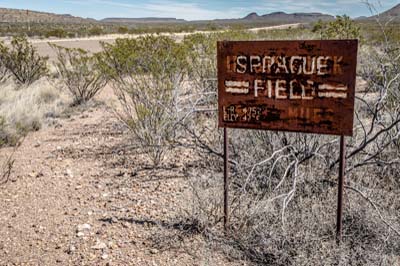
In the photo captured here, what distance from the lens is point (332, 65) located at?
336cm

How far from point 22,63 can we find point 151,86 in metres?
6.84

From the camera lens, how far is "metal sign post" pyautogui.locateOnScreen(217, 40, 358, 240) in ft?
11.0

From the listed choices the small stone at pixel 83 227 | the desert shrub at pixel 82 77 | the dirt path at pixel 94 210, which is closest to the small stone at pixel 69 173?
the dirt path at pixel 94 210

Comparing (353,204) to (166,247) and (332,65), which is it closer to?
(332,65)

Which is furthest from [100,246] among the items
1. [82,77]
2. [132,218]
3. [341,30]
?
[341,30]

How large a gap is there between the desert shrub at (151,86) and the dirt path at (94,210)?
1.25 ft

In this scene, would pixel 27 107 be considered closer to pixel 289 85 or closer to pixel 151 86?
pixel 151 86

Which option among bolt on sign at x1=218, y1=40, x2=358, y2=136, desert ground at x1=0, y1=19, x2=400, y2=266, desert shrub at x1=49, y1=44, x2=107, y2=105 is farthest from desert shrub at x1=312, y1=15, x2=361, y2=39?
bolt on sign at x1=218, y1=40, x2=358, y2=136

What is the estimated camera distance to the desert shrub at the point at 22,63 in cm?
1204

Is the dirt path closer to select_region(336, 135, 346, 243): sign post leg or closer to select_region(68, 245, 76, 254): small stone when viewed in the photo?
select_region(68, 245, 76, 254): small stone

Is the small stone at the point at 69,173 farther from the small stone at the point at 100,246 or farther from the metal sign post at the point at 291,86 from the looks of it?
the metal sign post at the point at 291,86

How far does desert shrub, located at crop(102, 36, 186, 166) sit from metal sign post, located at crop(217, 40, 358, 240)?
127cm

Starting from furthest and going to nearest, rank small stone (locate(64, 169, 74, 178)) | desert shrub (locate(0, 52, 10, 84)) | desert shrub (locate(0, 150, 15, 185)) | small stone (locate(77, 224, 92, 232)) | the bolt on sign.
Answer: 1. desert shrub (locate(0, 52, 10, 84))
2. small stone (locate(64, 169, 74, 178))
3. desert shrub (locate(0, 150, 15, 185))
4. small stone (locate(77, 224, 92, 232))
5. the bolt on sign

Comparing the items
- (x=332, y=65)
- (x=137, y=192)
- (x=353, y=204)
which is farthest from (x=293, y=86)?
(x=137, y=192)
